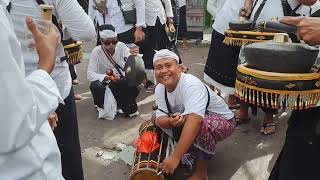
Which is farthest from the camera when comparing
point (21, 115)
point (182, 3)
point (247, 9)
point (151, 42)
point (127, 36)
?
point (182, 3)

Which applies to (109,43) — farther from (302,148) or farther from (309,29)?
(309,29)

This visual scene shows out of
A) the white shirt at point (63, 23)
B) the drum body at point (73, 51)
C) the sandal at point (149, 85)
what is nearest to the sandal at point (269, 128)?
the drum body at point (73, 51)

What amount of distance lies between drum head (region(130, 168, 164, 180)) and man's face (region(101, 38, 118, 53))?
7.26ft

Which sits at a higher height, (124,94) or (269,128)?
(124,94)

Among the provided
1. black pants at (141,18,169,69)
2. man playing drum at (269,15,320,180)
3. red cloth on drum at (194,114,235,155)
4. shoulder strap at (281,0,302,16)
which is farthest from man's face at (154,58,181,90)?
black pants at (141,18,169,69)

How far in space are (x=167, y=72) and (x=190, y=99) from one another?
0.95 ft

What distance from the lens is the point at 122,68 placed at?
4.90 meters

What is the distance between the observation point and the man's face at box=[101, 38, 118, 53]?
4793mm

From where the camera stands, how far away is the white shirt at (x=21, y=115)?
1.15m

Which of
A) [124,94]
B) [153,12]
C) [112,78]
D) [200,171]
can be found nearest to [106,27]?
[112,78]

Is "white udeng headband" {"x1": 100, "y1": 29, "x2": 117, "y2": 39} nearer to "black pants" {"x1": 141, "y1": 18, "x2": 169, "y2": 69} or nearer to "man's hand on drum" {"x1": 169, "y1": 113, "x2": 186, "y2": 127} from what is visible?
"black pants" {"x1": 141, "y1": 18, "x2": 169, "y2": 69}

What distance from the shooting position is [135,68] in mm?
4371

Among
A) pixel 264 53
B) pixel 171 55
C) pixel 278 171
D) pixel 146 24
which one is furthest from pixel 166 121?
pixel 146 24

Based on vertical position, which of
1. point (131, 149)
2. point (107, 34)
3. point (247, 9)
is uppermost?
point (247, 9)
